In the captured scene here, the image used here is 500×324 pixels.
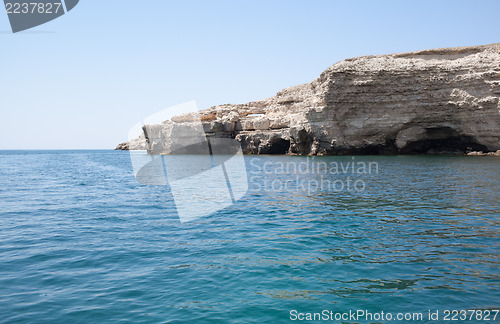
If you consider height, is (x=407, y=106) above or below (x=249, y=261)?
above

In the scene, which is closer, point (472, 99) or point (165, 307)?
point (165, 307)

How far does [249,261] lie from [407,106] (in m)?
39.4

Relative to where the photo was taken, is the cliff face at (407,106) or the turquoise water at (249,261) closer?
the turquoise water at (249,261)

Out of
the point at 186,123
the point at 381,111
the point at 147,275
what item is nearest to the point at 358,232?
the point at 147,275

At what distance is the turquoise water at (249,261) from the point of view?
5.50m

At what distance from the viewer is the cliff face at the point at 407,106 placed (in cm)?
3856

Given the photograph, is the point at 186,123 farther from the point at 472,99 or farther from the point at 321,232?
the point at 321,232

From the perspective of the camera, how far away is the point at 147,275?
678cm

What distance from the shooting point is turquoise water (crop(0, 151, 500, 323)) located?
5.50m

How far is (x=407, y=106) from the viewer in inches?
1614

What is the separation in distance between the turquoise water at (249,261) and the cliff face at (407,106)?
29353 millimetres

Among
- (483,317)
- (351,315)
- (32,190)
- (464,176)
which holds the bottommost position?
(464,176)

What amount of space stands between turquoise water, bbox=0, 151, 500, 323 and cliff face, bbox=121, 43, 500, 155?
29353 millimetres

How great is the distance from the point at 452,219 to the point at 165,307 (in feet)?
31.3
